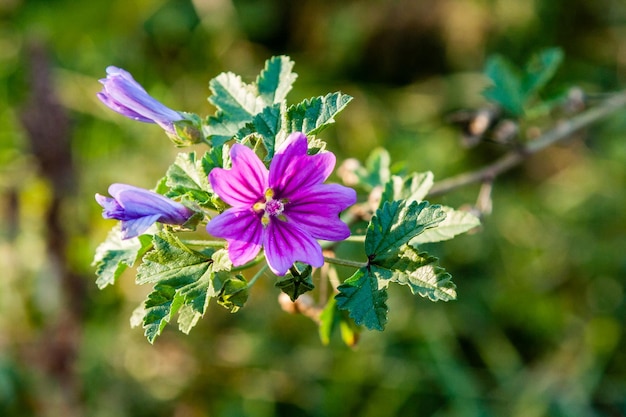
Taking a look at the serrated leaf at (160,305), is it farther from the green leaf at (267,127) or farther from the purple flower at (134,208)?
the green leaf at (267,127)

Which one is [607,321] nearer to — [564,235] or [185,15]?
[564,235]

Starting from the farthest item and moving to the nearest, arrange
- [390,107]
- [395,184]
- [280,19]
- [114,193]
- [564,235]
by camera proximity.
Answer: [280,19], [390,107], [564,235], [395,184], [114,193]

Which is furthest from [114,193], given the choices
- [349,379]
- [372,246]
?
[349,379]

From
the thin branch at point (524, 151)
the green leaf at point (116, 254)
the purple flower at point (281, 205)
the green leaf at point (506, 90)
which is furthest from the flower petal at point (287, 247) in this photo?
the green leaf at point (506, 90)

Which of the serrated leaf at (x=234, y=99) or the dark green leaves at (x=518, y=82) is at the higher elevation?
the serrated leaf at (x=234, y=99)

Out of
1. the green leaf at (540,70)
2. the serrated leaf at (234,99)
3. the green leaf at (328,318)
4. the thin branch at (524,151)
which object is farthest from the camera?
the green leaf at (540,70)

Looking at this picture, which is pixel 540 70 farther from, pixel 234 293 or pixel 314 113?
pixel 234 293

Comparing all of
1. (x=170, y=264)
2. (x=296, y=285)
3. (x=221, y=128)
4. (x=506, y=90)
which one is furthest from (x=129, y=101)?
(x=506, y=90)
